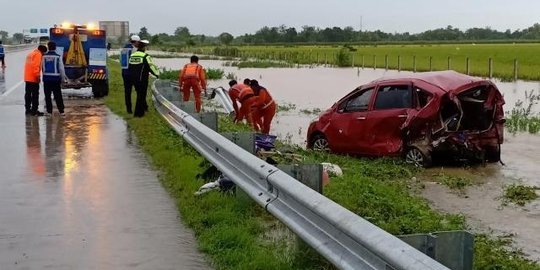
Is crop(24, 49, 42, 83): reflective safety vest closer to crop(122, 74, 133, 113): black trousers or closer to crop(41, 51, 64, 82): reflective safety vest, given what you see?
crop(41, 51, 64, 82): reflective safety vest

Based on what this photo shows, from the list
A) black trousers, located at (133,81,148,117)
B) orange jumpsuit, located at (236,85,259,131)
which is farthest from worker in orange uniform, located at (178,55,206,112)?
orange jumpsuit, located at (236,85,259,131)

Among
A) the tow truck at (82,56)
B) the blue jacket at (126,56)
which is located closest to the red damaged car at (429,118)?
the blue jacket at (126,56)

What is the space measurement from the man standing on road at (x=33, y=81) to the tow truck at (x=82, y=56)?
13.9 ft

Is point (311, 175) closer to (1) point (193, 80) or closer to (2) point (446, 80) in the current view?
(2) point (446, 80)

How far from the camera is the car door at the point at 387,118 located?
1188 cm

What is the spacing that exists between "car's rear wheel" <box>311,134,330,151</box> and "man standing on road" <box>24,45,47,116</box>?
710 centimetres

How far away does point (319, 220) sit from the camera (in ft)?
16.1

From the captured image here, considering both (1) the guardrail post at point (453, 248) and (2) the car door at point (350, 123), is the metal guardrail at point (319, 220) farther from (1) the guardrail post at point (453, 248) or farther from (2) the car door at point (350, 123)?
(2) the car door at point (350, 123)

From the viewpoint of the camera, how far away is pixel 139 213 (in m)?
7.39

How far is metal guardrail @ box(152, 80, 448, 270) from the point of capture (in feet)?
12.4

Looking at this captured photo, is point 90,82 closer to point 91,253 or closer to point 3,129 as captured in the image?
point 3,129

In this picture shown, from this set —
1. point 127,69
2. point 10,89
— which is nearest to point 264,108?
point 127,69

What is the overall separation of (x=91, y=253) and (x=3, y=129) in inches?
368

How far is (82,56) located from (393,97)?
45.6ft
